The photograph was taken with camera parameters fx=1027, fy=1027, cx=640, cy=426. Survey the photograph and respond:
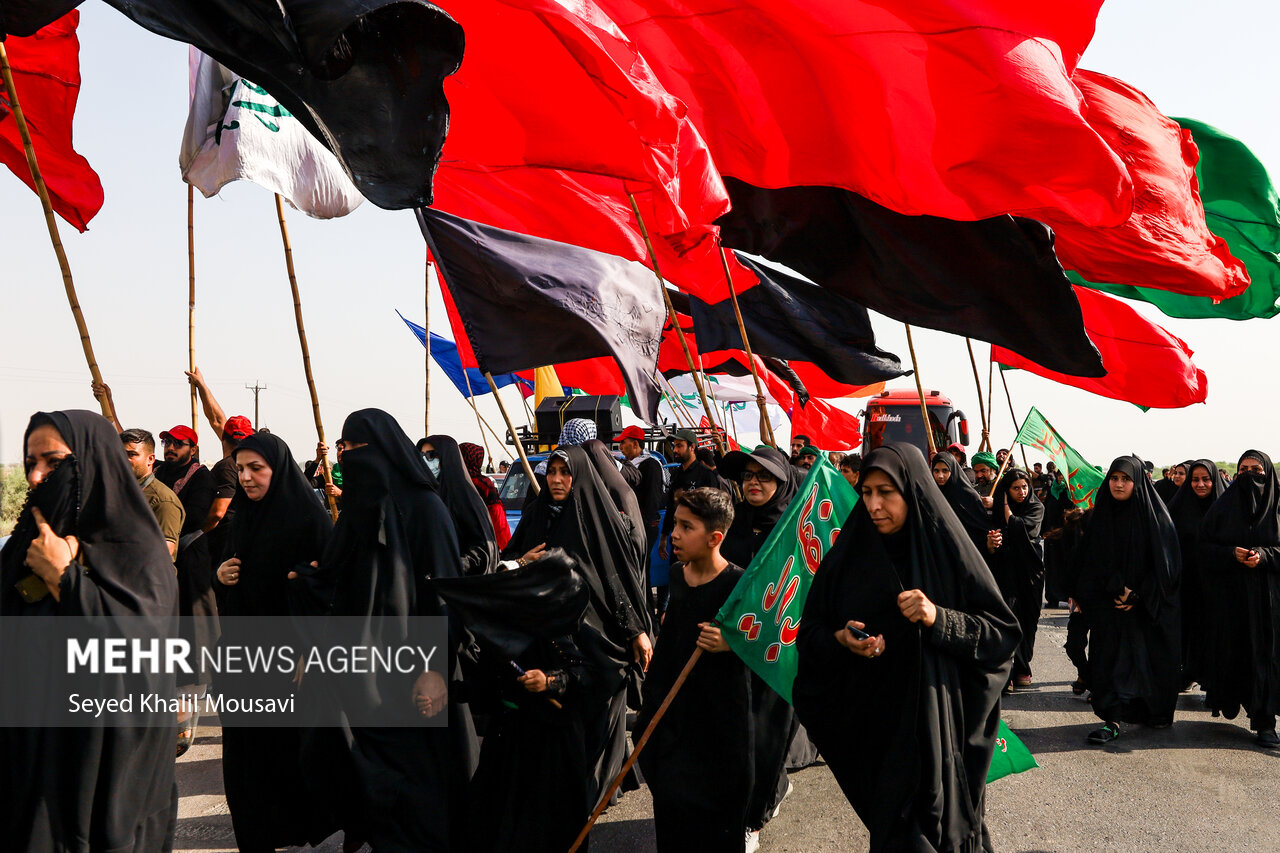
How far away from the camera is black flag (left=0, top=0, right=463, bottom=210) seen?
114 inches

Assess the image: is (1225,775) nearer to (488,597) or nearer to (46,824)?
(488,597)

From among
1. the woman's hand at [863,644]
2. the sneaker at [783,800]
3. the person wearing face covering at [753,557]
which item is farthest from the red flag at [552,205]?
the woman's hand at [863,644]

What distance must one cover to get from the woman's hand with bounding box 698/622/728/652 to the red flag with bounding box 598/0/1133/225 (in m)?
2.49

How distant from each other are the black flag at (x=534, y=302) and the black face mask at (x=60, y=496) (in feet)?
8.40

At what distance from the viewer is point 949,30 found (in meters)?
4.74

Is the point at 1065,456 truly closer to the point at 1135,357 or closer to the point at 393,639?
the point at 1135,357

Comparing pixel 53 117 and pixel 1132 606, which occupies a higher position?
pixel 53 117

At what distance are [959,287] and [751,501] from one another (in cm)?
169

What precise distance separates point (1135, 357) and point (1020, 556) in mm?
1815

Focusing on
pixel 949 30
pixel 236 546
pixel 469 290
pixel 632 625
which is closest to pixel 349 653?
pixel 236 546

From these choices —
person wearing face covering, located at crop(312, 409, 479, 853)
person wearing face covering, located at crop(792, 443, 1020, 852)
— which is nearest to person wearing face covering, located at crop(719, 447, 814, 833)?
person wearing face covering, located at crop(792, 443, 1020, 852)

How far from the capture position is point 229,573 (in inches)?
173

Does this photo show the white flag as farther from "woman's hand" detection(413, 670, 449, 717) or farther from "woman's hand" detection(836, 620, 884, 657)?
"woman's hand" detection(836, 620, 884, 657)

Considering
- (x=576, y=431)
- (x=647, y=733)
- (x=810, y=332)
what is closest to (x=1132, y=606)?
(x=810, y=332)
